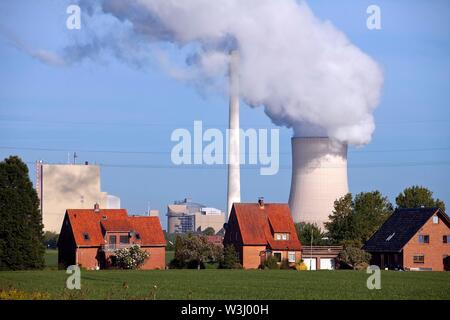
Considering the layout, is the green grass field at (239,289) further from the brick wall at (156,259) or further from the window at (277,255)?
the window at (277,255)

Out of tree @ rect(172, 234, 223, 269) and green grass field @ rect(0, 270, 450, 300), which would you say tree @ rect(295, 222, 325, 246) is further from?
green grass field @ rect(0, 270, 450, 300)

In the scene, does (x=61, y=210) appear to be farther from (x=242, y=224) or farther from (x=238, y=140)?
(x=242, y=224)

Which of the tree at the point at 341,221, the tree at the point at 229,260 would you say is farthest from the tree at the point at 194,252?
the tree at the point at 341,221

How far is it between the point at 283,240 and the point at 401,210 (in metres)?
7.80

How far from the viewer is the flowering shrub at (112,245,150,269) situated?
6147cm

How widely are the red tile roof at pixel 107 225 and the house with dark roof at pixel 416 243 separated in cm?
1387

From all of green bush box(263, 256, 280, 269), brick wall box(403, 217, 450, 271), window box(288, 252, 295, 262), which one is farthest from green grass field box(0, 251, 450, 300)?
window box(288, 252, 295, 262)

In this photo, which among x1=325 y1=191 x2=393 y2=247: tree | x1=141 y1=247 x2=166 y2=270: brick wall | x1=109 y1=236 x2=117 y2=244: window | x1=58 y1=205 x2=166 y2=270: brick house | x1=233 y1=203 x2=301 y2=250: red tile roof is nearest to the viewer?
x1=58 y1=205 x2=166 y2=270: brick house

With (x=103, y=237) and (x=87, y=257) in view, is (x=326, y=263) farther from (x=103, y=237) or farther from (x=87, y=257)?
(x=87, y=257)

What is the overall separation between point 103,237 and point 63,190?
282 ft

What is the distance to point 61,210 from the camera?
488 feet

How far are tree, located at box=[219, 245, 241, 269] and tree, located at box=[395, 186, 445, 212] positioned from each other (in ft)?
104

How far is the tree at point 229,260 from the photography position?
62.5m

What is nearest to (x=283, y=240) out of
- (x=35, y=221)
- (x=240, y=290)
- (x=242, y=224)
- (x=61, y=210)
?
(x=242, y=224)
